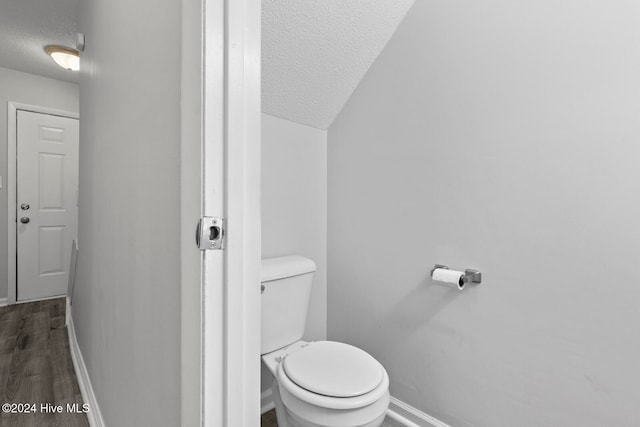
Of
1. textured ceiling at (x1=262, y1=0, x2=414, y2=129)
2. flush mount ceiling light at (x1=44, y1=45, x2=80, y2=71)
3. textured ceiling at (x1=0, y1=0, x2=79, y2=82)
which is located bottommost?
textured ceiling at (x1=262, y1=0, x2=414, y2=129)

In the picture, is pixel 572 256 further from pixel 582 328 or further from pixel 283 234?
pixel 283 234

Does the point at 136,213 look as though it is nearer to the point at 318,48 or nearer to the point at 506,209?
the point at 318,48

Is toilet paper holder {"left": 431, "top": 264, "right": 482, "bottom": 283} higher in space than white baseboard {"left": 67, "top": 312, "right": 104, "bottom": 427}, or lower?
higher

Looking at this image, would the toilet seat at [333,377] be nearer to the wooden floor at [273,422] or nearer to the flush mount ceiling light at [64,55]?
the wooden floor at [273,422]

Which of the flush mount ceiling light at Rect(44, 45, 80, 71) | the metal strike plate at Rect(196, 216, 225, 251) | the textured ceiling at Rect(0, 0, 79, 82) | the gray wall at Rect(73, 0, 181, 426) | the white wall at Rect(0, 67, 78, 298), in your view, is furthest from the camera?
the white wall at Rect(0, 67, 78, 298)

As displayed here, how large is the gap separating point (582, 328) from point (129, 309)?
4.48 ft

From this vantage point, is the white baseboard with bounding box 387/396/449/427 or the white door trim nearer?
the white door trim

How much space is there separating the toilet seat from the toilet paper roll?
39 centimetres

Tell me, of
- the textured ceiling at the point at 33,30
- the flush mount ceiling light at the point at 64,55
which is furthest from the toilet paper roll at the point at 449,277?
the flush mount ceiling light at the point at 64,55

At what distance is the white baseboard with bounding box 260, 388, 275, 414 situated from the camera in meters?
1.52

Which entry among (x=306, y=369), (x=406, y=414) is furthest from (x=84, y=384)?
(x=406, y=414)

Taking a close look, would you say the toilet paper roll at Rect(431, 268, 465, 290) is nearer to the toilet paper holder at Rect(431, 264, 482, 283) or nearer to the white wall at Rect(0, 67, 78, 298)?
the toilet paper holder at Rect(431, 264, 482, 283)

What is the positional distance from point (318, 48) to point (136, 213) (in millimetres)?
1030

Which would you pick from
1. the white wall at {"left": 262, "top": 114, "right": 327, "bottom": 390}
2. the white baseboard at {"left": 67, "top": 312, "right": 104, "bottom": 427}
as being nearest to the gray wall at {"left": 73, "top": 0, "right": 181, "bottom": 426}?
the white baseboard at {"left": 67, "top": 312, "right": 104, "bottom": 427}
